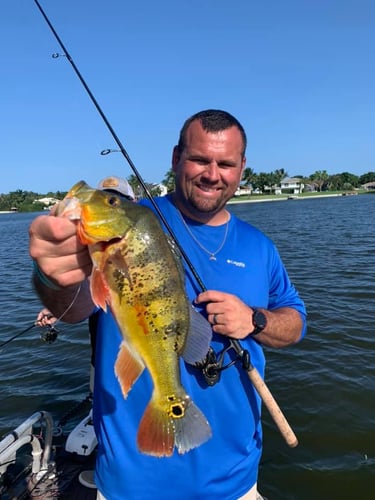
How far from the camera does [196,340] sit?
7.74ft

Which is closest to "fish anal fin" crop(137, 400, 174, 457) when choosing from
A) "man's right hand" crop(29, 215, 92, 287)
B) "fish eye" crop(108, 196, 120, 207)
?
"man's right hand" crop(29, 215, 92, 287)

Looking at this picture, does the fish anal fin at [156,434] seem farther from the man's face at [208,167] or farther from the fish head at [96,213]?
the man's face at [208,167]

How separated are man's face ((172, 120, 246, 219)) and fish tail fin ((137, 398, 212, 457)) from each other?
4.93ft

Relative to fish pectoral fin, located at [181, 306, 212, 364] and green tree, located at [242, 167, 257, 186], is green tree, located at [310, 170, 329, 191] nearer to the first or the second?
green tree, located at [242, 167, 257, 186]

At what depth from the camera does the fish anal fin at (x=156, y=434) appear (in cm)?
223

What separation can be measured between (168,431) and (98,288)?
92 centimetres

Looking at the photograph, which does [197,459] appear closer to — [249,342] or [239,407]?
[239,407]

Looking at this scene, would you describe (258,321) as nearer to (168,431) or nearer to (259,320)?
(259,320)

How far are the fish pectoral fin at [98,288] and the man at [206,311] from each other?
16 cm

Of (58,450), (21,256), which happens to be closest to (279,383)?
(58,450)

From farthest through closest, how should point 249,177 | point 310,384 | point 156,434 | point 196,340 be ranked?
point 249,177 < point 310,384 < point 196,340 < point 156,434

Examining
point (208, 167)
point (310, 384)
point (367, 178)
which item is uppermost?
point (367, 178)

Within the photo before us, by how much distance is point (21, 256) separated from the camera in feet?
92.0

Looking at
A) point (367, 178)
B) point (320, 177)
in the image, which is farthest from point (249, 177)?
point (367, 178)
